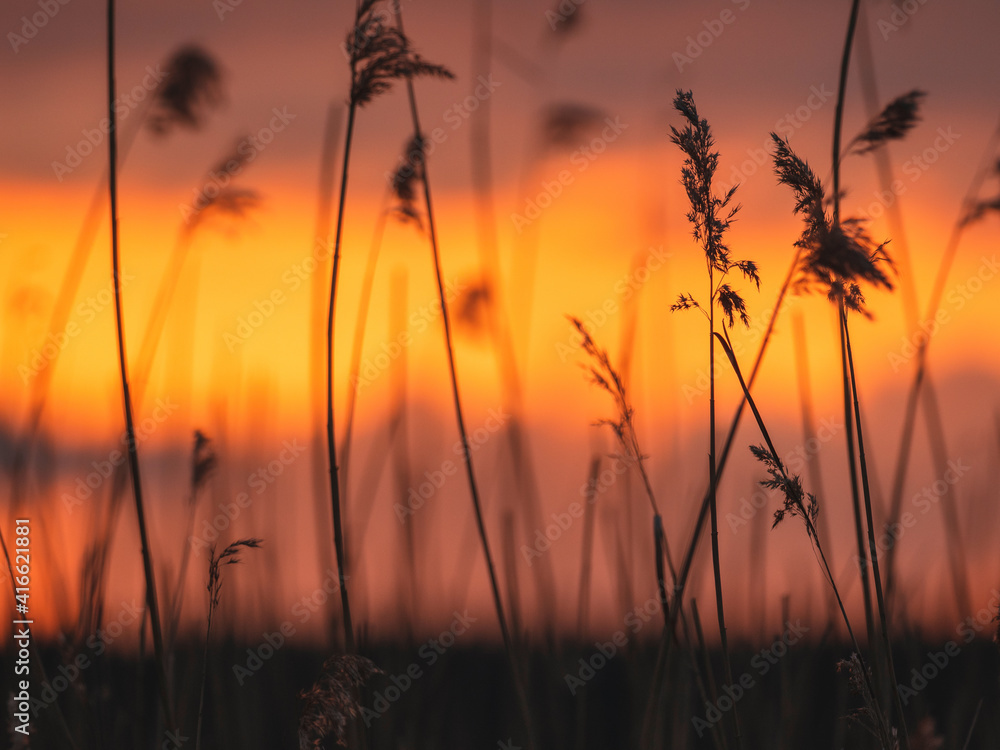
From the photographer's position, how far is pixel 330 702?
50.5 inches

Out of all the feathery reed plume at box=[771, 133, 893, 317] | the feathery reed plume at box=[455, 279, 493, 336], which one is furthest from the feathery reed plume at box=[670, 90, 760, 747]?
the feathery reed plume at box=[455, 279, 493, 336]

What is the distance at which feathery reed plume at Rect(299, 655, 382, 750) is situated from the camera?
4.12ft

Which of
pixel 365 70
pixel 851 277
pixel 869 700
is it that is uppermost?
pixel 365 70

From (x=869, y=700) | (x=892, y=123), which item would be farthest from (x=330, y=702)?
(x=892, y=123)

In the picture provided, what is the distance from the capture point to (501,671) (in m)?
3.36

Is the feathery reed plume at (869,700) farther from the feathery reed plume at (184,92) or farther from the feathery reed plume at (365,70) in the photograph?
the feathery reed plume at (184,92)

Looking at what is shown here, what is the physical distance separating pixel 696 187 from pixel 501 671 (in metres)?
2.55

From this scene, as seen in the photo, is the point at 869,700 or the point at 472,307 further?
the point at 472,307

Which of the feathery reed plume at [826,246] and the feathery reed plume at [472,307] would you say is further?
the feathery reed plume at [472,307]

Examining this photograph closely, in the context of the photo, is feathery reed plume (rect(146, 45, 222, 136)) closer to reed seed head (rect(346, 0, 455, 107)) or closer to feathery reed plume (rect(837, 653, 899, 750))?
reed seed head (rect(346, 0, 455, 107))

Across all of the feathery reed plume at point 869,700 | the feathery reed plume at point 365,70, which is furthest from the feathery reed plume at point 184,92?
the feathery reed plume at point 869,700

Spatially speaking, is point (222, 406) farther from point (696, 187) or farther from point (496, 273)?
point (696, 187)

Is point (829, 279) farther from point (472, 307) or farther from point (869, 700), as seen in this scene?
point (472, 307)

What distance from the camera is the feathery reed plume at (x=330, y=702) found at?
4.12 ft
